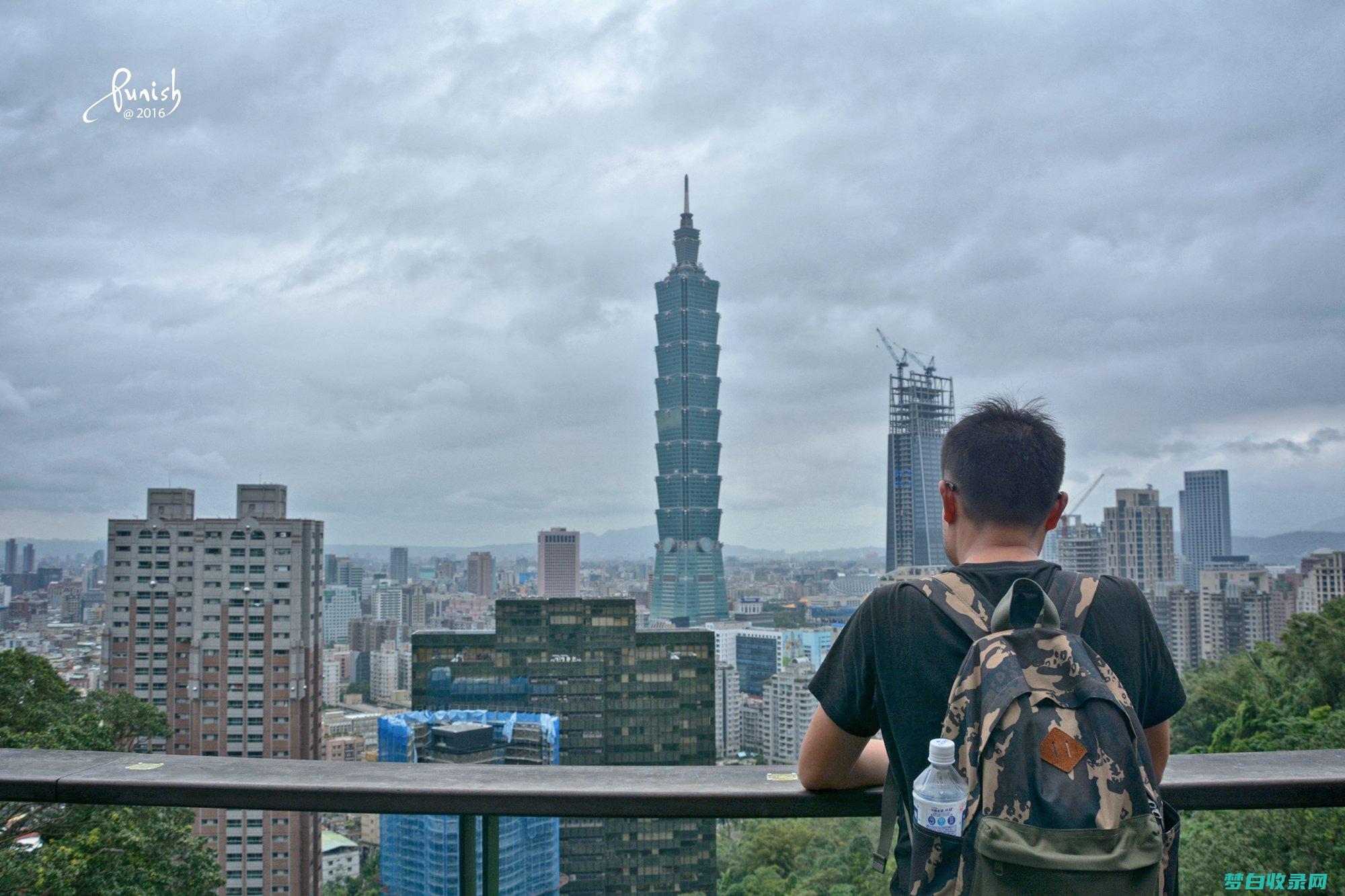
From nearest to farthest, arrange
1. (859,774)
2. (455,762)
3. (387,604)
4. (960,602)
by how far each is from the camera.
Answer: (960,602) → (859,774) → (455,762) → (387,604)

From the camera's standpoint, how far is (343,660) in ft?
108

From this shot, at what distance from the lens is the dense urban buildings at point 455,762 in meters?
1.07

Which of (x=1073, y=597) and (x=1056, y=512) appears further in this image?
(x=1056, y=512)

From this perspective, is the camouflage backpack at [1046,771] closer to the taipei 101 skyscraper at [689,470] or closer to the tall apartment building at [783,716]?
the tall apartment building at [783,716]

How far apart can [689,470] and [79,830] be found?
216 feet

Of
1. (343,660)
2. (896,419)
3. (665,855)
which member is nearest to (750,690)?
(343,660)

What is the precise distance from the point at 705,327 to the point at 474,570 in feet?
91.7

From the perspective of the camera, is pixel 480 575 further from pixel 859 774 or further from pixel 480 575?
pixel 859 774

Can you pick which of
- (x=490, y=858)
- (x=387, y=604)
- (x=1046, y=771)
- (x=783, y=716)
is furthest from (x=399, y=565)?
(x=1046, y=771)

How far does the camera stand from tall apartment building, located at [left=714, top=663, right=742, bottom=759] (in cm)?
2836

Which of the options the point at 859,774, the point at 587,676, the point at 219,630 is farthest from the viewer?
the point at 587,676

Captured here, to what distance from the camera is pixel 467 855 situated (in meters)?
0.98

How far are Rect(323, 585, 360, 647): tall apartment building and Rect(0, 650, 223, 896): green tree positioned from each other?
35100 mm

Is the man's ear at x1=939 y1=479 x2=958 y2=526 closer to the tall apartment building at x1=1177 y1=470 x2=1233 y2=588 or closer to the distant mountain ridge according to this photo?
the distant mountain ridge
